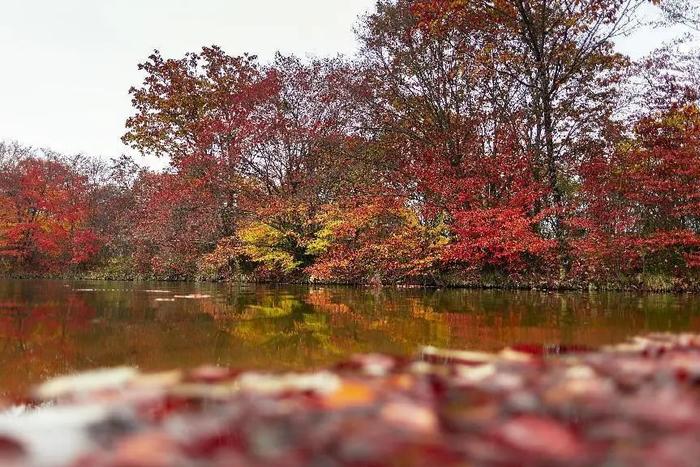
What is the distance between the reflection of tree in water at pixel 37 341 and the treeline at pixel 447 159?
25.9 feet

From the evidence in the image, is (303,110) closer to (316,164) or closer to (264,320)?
(316,164)

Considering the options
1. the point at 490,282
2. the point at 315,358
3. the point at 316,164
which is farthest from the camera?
the point at 316,164

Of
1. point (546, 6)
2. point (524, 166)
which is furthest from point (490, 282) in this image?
point (546, 6)

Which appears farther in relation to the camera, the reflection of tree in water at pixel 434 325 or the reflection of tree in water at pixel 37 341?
the reflection of tree in water at pixel 434 325

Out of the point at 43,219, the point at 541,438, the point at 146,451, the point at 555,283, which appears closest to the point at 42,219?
the point at 43,219

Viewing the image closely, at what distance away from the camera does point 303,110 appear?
53.4 feet

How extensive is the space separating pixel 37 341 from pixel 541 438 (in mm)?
4186

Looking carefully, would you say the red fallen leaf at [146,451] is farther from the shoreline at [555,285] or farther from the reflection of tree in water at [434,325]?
the shoreline at [555,285]

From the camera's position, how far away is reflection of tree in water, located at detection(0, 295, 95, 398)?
309 cm

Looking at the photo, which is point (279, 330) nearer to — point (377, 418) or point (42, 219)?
point (377, 418)

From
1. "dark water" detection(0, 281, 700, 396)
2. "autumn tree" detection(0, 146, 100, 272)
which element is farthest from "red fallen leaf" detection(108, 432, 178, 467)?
"autumn tree" detection(0, 146, 100, 272)

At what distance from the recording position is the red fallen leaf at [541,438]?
1308 mm

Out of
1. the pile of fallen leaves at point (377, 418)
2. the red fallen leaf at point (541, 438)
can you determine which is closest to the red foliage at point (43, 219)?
the pile of fallen leaves at point (377, 418)

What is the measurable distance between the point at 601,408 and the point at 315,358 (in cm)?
209
